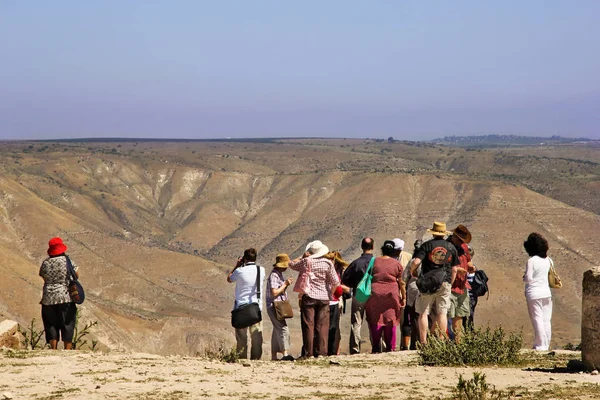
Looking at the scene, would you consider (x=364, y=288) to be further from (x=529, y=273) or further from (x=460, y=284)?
(x=529, y=273)

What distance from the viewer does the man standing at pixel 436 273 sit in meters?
11.8

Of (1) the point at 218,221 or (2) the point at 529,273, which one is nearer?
(2) the point at 529,273

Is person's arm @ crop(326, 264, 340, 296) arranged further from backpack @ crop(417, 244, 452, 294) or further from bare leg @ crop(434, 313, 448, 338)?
bare leg @ crop(434, 313, 448, 338)

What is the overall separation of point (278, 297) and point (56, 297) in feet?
9.62

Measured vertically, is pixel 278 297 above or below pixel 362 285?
below

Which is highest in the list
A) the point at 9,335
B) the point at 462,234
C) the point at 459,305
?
the point at 462,234

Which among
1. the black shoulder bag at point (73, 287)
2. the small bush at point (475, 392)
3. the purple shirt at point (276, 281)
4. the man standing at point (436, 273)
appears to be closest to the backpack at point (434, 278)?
the man standing at point (436, 273)

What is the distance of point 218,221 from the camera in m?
101

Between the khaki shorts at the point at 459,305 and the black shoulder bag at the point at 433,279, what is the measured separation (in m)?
0.93

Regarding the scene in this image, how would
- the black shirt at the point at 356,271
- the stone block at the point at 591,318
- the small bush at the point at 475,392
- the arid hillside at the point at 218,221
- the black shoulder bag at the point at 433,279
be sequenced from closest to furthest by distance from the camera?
the small bush at the point at 475,392, the stone block at the point at 591,318, the black shoulder bag at the point at 433,279, the black shirt at the point at 356,271, the arid hillside at the point at 218,221

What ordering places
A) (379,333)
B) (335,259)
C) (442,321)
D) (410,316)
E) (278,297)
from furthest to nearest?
1. (410,316)
2. (335,259)
3. (379,333)
4. (278,297)
5. (442,321)

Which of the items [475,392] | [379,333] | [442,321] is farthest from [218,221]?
[475,392]

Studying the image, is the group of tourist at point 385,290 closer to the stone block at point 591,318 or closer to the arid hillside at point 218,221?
the stone block at point 591,318

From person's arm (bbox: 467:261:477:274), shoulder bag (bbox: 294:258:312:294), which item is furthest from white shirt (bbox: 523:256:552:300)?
shoulder bag (bbox: 294:258:312:294)
